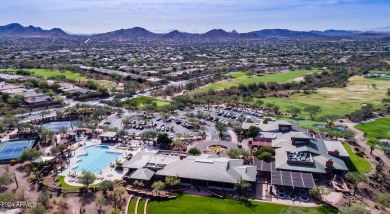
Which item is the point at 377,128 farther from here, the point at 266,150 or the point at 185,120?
the point at 185,120

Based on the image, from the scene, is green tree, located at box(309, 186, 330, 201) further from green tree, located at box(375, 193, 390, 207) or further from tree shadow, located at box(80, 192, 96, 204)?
tree shadow, located at box(80, 192, 96, 204)

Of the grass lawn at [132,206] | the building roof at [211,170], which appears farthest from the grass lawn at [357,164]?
the grass lawn at [132,206]

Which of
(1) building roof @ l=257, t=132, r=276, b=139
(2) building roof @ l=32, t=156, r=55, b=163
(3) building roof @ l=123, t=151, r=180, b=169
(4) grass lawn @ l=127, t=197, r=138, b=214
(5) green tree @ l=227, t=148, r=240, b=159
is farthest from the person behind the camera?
(1) building roof @ l=257, t=132, r=276, b=139

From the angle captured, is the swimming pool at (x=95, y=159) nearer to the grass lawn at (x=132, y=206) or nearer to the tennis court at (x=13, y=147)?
the tennis court at (x=13, y=147)

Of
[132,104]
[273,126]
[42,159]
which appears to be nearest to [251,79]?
[132,104]

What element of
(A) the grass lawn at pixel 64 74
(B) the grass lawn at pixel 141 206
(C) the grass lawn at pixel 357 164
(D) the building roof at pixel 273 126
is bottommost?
(B) the grass lawn at pixel 141 206

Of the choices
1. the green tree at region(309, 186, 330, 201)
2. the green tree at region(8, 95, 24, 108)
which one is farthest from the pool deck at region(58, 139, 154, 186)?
the green tree at region(8, 95, 24, 108)

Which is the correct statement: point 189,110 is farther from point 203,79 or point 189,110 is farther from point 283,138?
point 203,79
